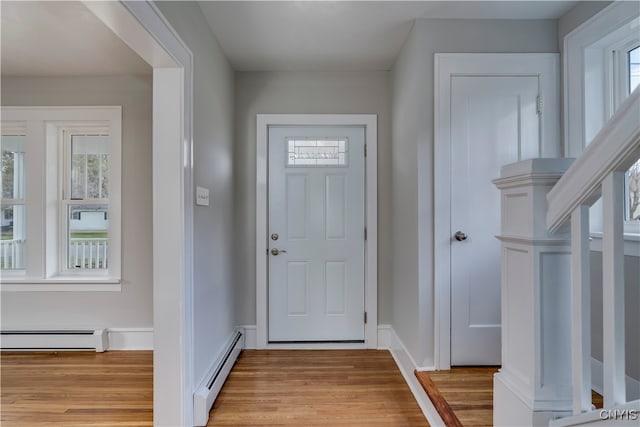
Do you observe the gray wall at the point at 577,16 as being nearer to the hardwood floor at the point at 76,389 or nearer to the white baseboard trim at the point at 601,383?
the white baseboard trim at the point at 601,383

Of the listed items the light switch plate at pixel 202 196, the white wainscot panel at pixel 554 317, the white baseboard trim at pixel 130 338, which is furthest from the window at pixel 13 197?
the white wainscot panel at pixel 554 317

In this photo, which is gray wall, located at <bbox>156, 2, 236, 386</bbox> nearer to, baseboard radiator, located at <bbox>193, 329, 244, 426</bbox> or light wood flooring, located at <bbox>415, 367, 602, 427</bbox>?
baseboard radiator, located at <bbox>193, 329, 244, 426</bbox>

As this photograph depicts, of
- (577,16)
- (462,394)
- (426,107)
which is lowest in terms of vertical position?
(462,394)

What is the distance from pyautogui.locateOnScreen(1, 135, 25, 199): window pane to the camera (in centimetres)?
303

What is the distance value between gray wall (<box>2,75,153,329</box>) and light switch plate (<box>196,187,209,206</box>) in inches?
44.8

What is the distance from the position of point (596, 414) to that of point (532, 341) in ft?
0.64

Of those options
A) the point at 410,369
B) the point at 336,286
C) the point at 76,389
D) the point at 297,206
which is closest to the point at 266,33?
the point at 297,206

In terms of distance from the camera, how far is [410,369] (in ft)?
7.54

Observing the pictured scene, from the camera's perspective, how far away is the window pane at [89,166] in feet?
10.2

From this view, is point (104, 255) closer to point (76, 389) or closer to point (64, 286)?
point (64, 286)

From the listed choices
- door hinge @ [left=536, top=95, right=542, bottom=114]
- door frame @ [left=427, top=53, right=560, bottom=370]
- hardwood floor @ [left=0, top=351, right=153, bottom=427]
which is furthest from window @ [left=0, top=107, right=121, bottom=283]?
door hinge @ [left=536, top=95, right=542, bottom=114]

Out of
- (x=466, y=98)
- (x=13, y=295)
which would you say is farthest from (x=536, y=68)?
(x=13, y=295)

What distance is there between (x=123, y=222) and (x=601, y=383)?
3.55 m

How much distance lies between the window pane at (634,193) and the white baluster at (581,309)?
56.0 inches
